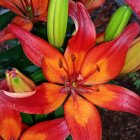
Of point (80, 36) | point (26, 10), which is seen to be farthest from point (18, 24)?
point (80, 36)

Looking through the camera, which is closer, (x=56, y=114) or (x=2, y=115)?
(x=2, y=115)

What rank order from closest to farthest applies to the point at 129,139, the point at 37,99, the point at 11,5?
the point at 37,99, the point at 11,5, the point at 129,139

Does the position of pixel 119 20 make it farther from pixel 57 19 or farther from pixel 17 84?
pixel 17 84

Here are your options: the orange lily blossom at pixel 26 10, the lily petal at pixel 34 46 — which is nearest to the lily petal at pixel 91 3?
the orange lily blossom at pixel 26 10

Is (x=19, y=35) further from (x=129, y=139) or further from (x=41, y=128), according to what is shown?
(x=129, y=139)

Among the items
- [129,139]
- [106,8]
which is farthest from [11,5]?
[106,8]

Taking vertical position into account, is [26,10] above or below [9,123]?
above
